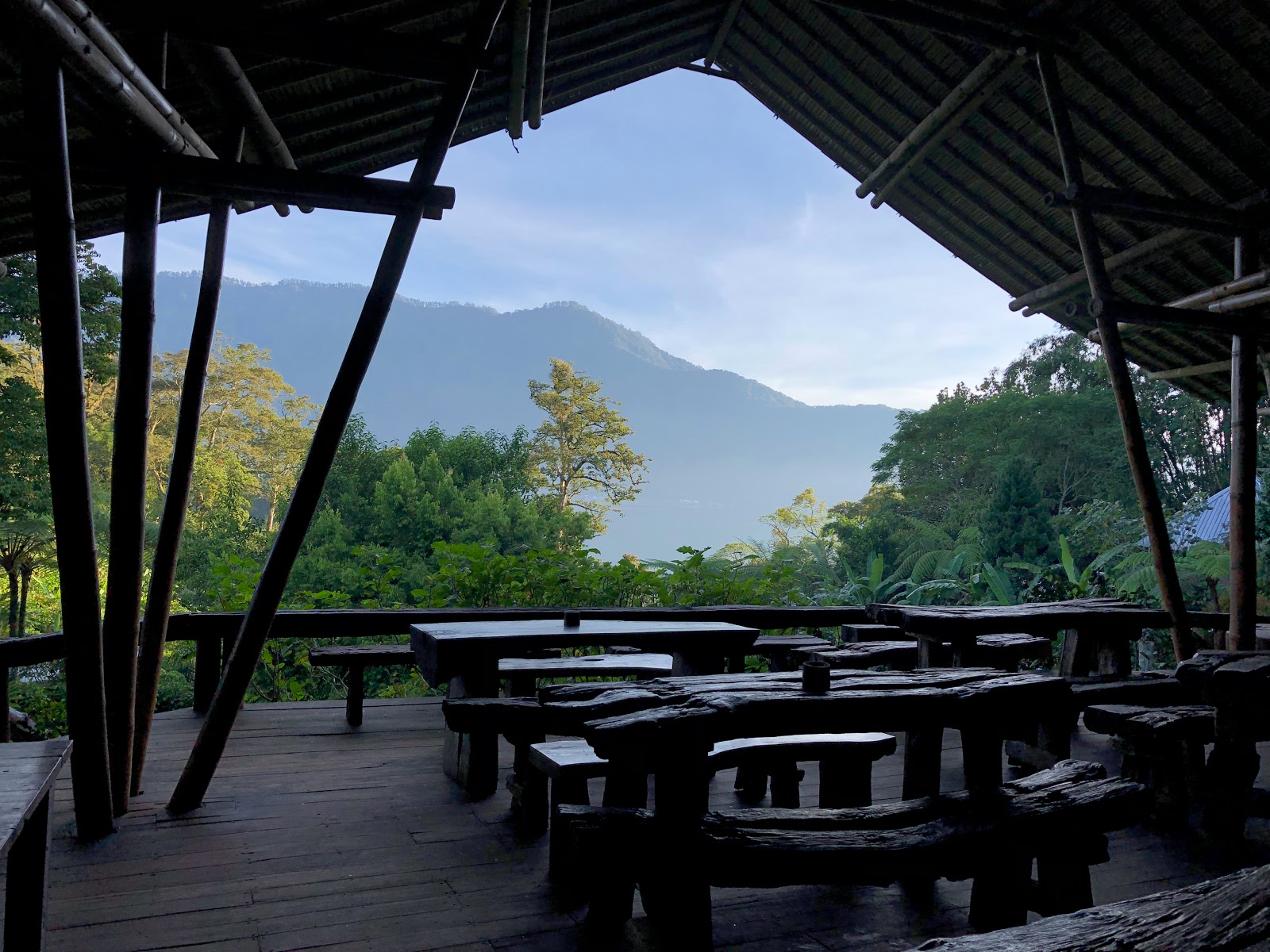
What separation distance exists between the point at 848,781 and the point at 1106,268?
5.49 m

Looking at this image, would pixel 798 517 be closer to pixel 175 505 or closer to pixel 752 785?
pixel 752 785

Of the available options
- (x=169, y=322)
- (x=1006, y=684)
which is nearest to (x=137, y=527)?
(x=1006, y=684)

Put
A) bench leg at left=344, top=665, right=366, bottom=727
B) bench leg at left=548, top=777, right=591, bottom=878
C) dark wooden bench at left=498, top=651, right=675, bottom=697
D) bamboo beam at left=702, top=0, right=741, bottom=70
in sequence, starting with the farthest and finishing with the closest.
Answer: bamboo beam at left=702, top=0, right=741, bottom=70 < bench leg at left=344, top=665, right=366, bottom=727 < dark wooden bench at left=498, top=651, right=675, bottom=697 < bench leg at left=548, top=777, right=591, bottom=878

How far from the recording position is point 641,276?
170 metres

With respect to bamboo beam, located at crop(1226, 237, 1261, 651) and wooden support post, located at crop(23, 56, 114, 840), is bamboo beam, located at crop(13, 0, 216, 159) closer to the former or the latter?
wooden support post, located at crop(23, 56, 114, 840)

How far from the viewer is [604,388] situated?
481 feet

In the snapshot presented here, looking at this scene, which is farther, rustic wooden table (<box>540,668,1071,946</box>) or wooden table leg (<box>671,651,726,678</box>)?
wooden table leg (<box>671,651,726,678</box>)

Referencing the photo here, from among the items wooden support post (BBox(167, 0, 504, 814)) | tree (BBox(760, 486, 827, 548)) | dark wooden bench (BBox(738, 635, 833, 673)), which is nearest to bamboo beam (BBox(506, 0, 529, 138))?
wooden support post (BBox(167, 0, 504, 814))

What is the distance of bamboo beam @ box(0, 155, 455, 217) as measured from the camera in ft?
9.08

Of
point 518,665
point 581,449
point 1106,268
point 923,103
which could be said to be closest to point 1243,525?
point 1106,268

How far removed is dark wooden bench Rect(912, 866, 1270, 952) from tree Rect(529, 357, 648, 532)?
27.6m

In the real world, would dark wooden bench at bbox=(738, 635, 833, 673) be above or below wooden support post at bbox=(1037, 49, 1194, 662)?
below

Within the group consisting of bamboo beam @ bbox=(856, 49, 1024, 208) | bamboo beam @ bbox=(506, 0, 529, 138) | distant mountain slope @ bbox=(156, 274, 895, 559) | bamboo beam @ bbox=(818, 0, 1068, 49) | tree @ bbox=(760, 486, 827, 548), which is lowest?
tree @ bbox=(760, 486, 827, 548)

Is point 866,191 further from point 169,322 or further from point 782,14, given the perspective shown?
point 169,322
